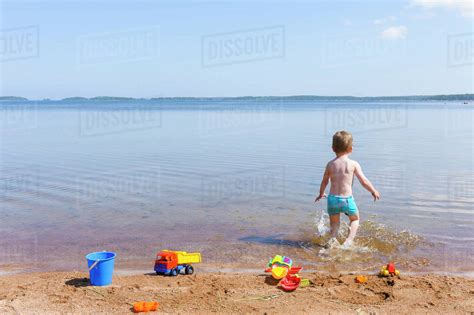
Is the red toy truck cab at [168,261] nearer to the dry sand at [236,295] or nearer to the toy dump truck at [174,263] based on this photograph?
the toy dump truck at [174,263]

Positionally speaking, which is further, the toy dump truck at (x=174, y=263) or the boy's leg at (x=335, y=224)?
the boy's leg at (x=335, y=224)

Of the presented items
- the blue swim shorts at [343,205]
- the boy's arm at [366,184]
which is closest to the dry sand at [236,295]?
the blue swim shorts at [343,205]

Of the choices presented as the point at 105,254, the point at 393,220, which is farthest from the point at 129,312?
the point at 393,220

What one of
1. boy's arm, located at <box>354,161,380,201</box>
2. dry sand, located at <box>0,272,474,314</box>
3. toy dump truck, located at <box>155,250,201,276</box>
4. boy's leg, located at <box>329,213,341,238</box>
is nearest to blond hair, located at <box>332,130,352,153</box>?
boy's arm, located at <box>354,161,380,201</box>

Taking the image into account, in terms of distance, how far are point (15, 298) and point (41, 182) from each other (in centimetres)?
816

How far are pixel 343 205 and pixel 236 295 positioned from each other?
294cm

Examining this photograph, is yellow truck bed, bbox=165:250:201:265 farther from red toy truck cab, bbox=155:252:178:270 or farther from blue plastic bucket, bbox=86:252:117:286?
blue plastic bucket, bbox=86:252:117:286

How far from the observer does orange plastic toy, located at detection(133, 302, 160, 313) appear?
513 cm

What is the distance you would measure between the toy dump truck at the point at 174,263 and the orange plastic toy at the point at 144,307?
1.10 meters

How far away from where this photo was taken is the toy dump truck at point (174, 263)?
6305 millimetres

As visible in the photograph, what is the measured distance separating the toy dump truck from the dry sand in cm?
11

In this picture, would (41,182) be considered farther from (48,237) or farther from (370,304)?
(370,304)

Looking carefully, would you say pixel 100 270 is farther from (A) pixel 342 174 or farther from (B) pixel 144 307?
(A) pixel 342 174

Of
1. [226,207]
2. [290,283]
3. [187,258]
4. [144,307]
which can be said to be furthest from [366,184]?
[144,307]
